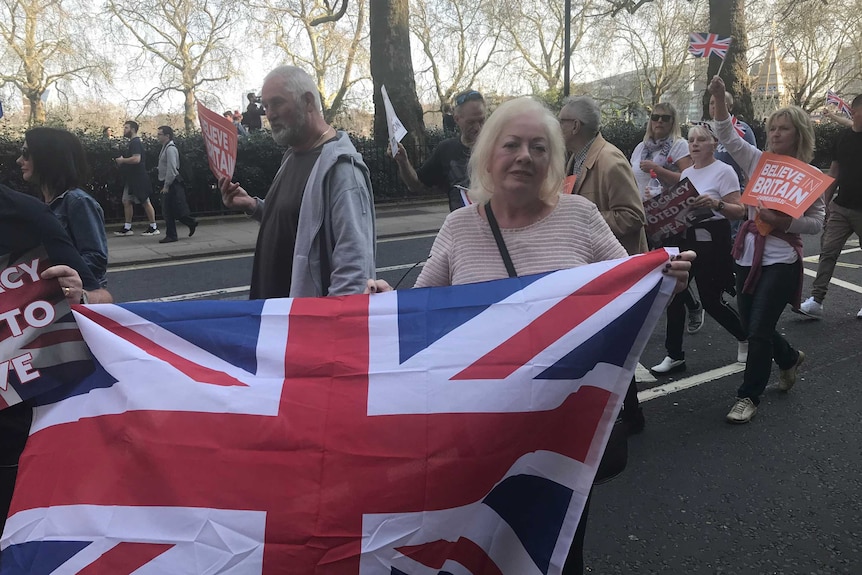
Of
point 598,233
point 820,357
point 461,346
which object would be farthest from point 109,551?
point 820,357

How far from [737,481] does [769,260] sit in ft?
4.64

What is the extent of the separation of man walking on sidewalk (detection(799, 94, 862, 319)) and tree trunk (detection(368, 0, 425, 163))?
1145 centimetres

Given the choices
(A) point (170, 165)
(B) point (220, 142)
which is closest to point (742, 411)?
(B) point (220, 142)

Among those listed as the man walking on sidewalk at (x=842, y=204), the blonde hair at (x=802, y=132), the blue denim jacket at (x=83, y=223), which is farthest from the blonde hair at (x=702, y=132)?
the blue denim jacket at (x=83, y=223)

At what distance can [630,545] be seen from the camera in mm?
2957

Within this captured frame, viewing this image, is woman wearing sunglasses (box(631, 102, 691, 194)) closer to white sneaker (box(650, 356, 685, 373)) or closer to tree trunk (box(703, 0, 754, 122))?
white sneaker (box(650, 356, 685, 373))

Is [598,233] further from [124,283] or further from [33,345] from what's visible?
[124,283]

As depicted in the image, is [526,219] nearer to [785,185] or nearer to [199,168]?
[785,185]

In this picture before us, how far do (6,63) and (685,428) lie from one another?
40753 millimetres

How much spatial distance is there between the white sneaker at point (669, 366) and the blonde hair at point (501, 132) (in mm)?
3114

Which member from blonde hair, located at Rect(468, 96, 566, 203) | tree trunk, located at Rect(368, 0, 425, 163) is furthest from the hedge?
blonde hair, located at Rect(468, 96, 566, 203)

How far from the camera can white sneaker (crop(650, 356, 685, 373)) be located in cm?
501

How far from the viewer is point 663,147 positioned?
5695mm

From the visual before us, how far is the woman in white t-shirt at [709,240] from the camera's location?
454 centimetres
